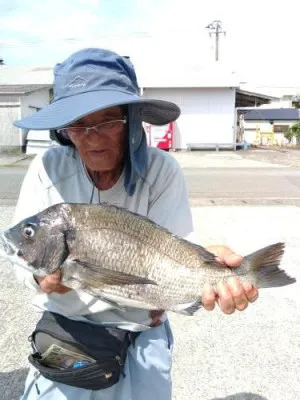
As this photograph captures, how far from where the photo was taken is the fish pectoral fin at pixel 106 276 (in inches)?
71.8

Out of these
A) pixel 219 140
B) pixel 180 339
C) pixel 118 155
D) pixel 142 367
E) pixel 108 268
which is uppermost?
pixel 118 155

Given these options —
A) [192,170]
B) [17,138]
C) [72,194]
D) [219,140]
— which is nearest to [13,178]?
[192,170]

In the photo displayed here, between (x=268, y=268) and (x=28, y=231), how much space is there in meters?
0.91

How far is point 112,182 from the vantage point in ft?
7.23

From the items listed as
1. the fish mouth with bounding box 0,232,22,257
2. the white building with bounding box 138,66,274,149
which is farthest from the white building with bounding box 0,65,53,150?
the fish mouth with bounding box 0,232,22,257

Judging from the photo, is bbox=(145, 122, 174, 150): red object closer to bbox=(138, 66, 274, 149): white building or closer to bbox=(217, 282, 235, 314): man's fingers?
bbox=(138, 66, 274, 149): white building

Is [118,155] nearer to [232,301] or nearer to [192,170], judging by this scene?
[232,301]

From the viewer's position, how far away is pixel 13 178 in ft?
45.3

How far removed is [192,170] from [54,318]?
47.7 ft

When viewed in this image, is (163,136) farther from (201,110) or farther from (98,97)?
(98,97)

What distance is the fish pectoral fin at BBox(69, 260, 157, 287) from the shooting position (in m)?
1.82

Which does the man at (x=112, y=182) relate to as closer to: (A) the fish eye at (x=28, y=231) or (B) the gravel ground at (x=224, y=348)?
(A) the fish eye at (x=28, y=231)

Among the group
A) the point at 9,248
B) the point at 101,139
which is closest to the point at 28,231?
the point at 9,248

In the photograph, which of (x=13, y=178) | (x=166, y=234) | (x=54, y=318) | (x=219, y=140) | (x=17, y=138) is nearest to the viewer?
(x=166, y=234)
